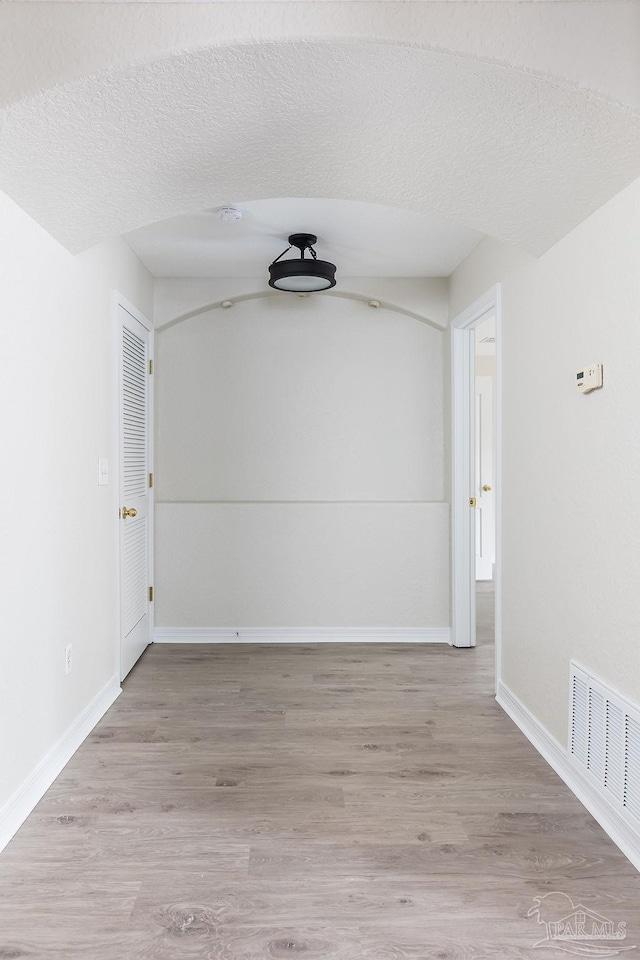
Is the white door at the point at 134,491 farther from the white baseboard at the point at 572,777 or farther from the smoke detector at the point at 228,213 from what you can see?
the white baseboard at the point at 572,777

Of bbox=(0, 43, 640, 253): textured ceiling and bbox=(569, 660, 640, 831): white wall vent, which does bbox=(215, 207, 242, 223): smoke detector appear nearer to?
bbox=(0, 43, 640, 253): textured ceiling

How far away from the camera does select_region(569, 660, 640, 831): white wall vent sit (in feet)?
6.46

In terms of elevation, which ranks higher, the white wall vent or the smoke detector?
the smoke detector

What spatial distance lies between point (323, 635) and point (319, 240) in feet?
8.11

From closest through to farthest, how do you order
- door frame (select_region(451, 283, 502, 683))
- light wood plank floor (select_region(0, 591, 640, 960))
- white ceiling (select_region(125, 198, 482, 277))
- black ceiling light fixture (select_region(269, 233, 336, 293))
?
light wood plank floor (select_region(0, 591, 640, 960))
white ceiling (select_region(125, 198, 482, 277))
black ceiling light fixture (select_region(269, 233, 336, 293))
door frame (select_region(451, 283, 502, 683))

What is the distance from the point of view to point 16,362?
2139 millimetres

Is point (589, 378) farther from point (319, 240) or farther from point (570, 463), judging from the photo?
point (319, 240)

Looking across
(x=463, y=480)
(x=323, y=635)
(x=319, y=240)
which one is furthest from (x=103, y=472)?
(x=463, y=480)

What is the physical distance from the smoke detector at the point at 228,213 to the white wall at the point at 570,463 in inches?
50.9

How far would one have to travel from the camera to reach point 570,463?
2412mm

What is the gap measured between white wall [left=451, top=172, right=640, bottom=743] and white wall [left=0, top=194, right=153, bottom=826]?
195 cm

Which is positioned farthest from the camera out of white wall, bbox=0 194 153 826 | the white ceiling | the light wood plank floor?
the white ceiling

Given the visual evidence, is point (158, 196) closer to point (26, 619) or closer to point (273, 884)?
point (26, 619)

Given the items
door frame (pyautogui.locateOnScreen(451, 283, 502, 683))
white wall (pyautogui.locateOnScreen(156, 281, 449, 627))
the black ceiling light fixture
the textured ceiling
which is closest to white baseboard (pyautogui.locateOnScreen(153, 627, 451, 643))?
white wall (pyautogui.locateOnScreen(156, 281, 449, 627))
